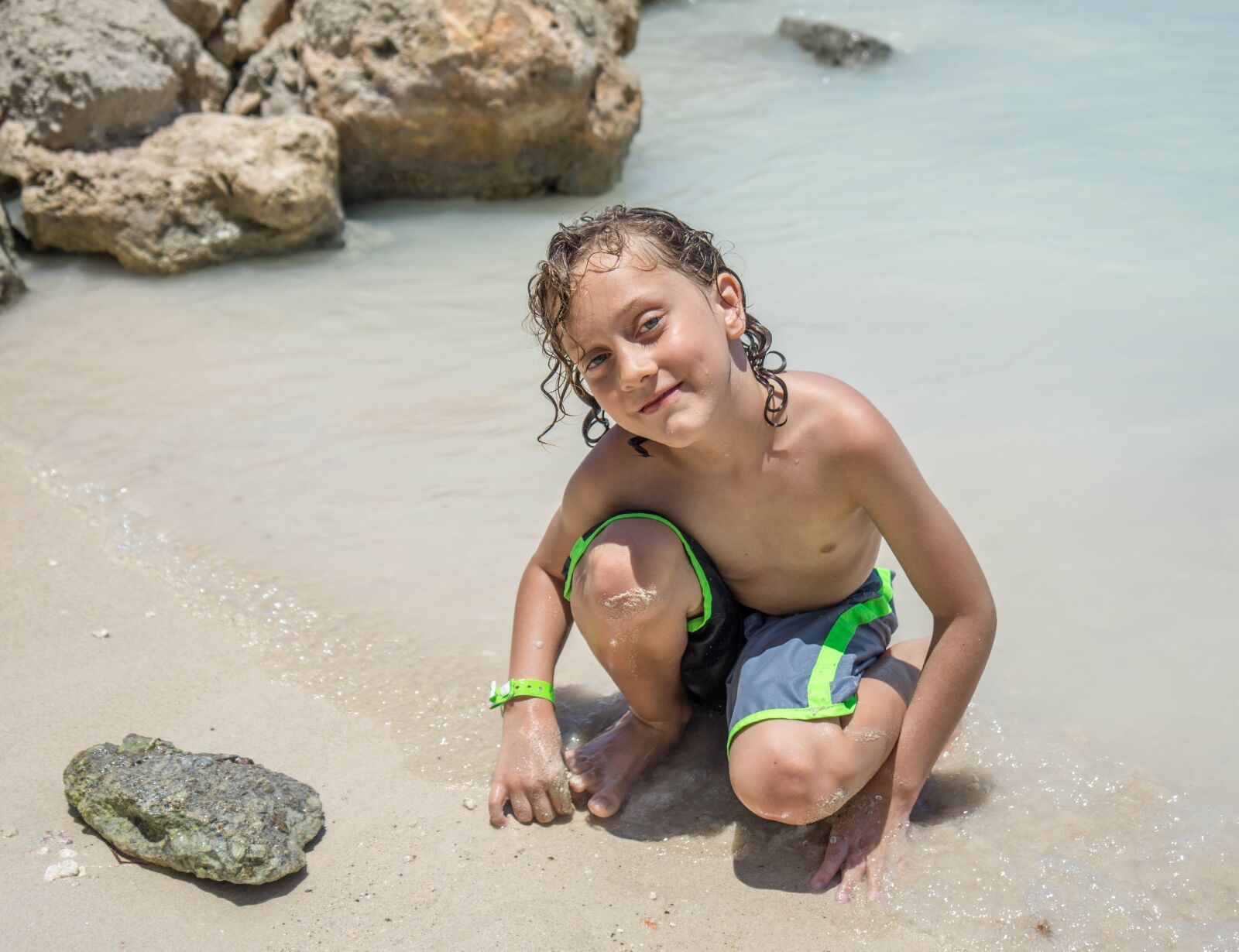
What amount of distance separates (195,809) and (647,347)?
3.37 ft

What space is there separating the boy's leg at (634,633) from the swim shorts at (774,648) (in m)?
0.04

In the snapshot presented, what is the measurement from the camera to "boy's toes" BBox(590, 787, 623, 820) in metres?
2.26

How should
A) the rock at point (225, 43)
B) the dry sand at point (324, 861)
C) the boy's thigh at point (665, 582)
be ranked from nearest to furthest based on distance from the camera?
the dry sand at point (324, 861)
the boy's thigh at point (665, 582)
the rock at point (225, 43)

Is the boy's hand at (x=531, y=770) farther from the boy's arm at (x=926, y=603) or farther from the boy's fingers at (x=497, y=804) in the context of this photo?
the boy's arm at (x=926, y=603)

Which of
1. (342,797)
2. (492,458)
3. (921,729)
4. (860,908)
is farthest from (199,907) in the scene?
(492,458)

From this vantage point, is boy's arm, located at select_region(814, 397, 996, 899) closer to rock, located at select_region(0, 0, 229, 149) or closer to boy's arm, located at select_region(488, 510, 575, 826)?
boy's arm, located at select_region(488, 510, 575, 826)

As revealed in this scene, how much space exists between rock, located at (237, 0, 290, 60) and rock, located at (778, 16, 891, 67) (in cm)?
340

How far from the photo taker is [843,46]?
7.73 m

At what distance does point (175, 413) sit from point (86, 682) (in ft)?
4.66

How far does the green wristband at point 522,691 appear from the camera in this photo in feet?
7.76

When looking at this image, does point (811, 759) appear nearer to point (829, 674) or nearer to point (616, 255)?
point (829, 674)

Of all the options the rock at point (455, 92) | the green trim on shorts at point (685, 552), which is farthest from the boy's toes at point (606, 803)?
the rock at point (455, 92)

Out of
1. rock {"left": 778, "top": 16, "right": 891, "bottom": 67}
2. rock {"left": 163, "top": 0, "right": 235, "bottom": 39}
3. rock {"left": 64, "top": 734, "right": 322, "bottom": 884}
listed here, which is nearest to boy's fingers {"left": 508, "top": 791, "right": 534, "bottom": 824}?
rock {"left": 64, "top": 734, "right": 322, "bottom": 884}

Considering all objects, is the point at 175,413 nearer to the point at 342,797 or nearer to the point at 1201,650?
the point at 342,797
